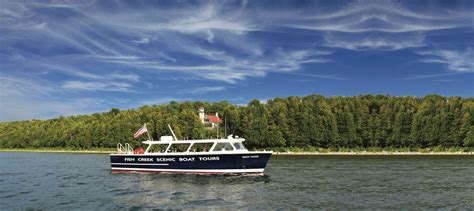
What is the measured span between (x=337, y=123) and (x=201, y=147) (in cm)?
8310

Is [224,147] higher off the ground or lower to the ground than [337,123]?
lower

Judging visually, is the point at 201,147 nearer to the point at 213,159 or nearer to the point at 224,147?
the point at 213,159

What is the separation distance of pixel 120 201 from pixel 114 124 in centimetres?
12163

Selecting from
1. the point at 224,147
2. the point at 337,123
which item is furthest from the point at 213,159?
the point at 337,123

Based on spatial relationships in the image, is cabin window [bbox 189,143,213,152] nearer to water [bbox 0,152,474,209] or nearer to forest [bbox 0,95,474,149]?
water [bbox 0,152,474,209]

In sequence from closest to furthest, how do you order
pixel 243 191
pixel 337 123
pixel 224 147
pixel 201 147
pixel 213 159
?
1. pixel 243 191
2. pixel 213 159
3. pixel 224 147
4. pixel 201 147
5. pixel 337 123

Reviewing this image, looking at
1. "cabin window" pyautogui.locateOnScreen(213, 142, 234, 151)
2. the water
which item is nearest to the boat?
"cabin window" pyautogui.locateOnScreen(213, 142, 234, 151)

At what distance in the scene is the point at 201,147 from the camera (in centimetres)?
5159

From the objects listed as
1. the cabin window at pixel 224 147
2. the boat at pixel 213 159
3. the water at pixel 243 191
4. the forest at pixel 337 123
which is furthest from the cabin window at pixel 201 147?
the forest at pixel 337 123

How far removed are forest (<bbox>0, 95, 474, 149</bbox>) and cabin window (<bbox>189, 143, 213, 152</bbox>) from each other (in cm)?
7532

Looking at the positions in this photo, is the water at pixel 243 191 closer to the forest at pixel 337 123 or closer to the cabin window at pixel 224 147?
the cabin window at pixel 224 147

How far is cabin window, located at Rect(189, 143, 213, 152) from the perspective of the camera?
1998 inches

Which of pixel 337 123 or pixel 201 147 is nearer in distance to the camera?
pixel 201 147

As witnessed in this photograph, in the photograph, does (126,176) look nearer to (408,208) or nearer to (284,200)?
(284,200)
